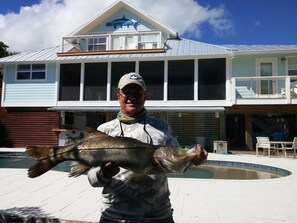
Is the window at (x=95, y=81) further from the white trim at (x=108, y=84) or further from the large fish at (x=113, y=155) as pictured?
the large fish at (x=113, y=155)

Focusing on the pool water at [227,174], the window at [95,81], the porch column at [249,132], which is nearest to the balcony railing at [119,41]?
the window at [95,81]

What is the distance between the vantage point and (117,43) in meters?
19.4

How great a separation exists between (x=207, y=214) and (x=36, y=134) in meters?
16.1

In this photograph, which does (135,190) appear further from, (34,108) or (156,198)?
(34,108)

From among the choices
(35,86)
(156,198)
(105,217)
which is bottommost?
(105,217)

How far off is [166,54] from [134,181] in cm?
1612

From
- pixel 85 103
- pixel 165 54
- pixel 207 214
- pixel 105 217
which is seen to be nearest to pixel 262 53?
pixel 165 54

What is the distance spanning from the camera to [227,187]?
23.5 feet

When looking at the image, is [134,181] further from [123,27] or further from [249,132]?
[123,27]

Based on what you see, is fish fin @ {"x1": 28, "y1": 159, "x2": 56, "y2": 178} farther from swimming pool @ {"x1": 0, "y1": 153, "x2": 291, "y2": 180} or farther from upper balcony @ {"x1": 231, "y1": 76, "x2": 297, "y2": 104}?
upper balcony @ {"x1": 231, "y1": 76, "x2": 297, "y2": 104}

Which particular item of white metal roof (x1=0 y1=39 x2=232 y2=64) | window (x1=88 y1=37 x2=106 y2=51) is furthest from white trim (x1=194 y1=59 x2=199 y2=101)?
window (x1=88 y1=37 x2=106 y2=51)

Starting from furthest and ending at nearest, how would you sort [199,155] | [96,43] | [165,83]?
[96,43]
[165,83]
[199,155]

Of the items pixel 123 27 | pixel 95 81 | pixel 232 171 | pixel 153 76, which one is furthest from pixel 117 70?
pixel 232 171

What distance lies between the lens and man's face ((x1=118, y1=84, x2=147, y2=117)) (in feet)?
7.27
